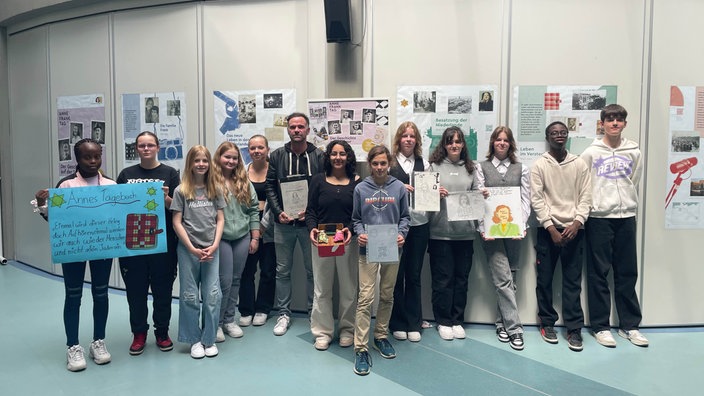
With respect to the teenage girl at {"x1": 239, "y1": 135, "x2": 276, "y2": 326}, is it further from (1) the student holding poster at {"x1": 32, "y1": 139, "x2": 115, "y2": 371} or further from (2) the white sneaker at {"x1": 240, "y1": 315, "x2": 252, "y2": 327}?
(1) the student holding poster at {"x1": 32, "y1": 139, "x2": 115, "y2": 371}

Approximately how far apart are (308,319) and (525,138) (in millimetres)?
2617

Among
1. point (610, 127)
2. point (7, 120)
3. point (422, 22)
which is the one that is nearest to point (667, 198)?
point (610, 127)

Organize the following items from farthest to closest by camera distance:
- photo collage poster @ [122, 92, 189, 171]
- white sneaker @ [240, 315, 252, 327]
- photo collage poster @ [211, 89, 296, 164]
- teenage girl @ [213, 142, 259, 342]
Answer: photo collage poster @ [122, 92, 189, 171] → photo collage poster @ [211, 89, 296, 164] → white sneaker @ [240, 315, 252, 327] → teenage girl @ [213, 142, 259, 342]

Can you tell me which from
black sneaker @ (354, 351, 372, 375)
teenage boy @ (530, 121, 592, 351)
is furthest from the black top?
teenage boy @ (530, 121, 592, 351)

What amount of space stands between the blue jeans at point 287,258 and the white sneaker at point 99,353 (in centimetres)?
135

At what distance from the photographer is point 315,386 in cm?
268

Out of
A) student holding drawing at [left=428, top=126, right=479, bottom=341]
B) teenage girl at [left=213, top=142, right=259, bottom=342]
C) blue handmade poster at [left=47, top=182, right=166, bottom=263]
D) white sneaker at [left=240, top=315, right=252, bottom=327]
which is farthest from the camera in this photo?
white sneaker at [left=240, top=315, right=252, bottom=327]

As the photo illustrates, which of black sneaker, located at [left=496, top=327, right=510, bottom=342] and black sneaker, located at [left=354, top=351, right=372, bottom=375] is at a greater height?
black sneaker, located at [left=354, top=351, right=372, bottom=375]

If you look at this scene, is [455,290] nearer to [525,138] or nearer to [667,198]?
[525,138]

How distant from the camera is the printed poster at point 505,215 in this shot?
134 inches

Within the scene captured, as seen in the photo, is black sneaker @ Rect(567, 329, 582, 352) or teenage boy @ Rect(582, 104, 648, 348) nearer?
black sneaker @ Rect(567, 329, 582, 352)

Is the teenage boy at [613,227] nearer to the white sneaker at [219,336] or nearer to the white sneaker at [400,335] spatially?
the white sneaker at [400,335]

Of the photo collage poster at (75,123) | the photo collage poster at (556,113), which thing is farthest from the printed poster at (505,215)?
the photo collage poster at (75,123)

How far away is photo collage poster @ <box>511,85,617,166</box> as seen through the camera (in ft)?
12.1
